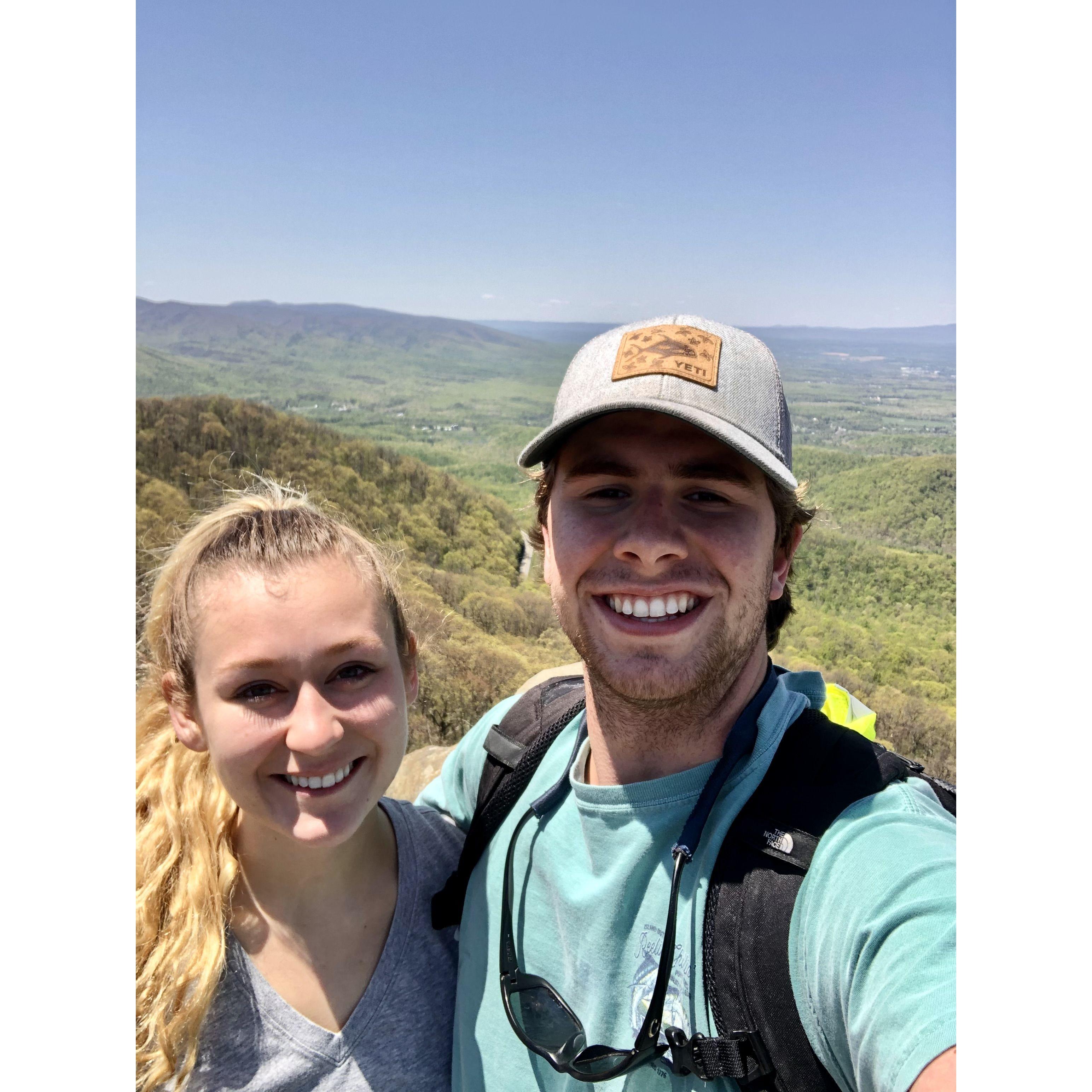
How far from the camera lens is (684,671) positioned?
1836mm

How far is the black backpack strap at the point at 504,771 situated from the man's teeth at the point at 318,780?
47cm

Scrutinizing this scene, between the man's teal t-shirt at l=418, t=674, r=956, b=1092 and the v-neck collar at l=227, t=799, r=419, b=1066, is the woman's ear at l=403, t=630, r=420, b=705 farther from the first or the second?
the v-neck collar at l=227, t=799, r=419, b=1066

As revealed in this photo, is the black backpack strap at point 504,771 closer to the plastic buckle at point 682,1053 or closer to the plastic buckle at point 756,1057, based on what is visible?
the plastic buckle at point 682,1053

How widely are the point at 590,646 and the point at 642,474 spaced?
1.51 feet

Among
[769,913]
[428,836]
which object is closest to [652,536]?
[769,913]

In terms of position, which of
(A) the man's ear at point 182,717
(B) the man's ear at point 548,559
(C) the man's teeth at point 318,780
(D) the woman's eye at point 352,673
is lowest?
(C) the man's teeth at point 318,780

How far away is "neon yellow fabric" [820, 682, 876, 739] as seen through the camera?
2.66 m

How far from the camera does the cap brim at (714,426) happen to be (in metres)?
1.73

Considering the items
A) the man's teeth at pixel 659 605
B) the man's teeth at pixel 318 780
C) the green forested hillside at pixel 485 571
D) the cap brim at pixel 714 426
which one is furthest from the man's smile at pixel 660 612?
the green forested hillside at pixel 485 571

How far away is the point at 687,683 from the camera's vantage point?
71.8 inches

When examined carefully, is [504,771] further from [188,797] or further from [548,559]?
[188,797]
